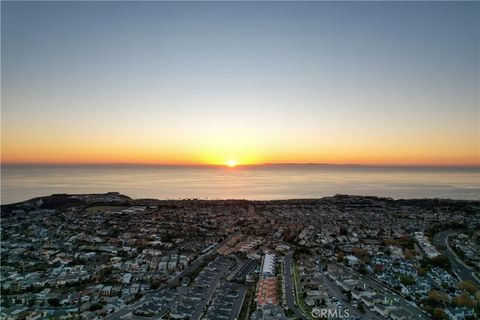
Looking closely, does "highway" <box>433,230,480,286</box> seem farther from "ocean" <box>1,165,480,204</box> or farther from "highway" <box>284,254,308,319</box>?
"ocean" <box>1,165,480,204</box>

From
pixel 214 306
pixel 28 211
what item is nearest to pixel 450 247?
pixel 214 306

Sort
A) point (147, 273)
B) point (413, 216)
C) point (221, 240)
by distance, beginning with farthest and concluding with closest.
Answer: point (413, 216), point (221, 240), point (147, 273)

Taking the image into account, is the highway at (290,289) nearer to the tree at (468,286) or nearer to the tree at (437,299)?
the tree at (437,299)

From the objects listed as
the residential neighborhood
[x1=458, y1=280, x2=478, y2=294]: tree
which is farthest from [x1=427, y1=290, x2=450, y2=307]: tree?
[x1=458, y1=280, x2=478, y2=294]: tree

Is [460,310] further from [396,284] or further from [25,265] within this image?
[25,265]

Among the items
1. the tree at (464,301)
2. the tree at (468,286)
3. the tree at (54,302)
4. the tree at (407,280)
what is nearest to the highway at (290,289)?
the tree at (407,280)

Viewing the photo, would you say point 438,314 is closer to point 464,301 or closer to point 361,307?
point 464,301

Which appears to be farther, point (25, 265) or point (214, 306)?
point (25, 265)
